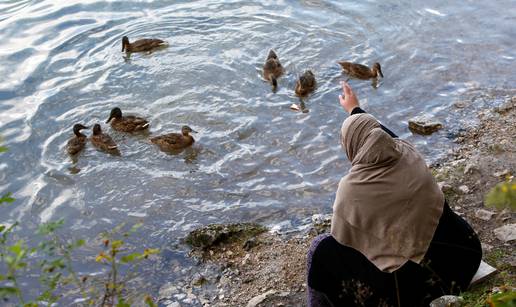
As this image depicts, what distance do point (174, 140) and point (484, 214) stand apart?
14.1 ft

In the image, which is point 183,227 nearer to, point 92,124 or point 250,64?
point 92,124

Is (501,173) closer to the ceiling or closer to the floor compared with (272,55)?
closer to the floor

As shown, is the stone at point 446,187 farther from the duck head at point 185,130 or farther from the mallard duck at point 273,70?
the mallard duck at point 273,70

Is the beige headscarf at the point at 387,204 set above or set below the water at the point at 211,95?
above

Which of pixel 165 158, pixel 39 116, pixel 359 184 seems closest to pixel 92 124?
pixel 39 116

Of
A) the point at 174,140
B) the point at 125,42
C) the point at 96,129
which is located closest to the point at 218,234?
the point at 174,140

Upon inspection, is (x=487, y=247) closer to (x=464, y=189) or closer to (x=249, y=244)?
(x=464, y=189)

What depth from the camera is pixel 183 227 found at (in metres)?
7.94

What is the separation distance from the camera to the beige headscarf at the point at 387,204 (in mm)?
5344

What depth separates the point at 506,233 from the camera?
6.45m

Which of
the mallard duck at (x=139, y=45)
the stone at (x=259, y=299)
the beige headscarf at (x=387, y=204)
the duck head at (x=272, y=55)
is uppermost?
the beige headscarf at (x=387, y=204)

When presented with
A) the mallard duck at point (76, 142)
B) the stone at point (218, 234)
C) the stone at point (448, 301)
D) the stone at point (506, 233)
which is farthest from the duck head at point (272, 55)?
the stone at point (448, 301)

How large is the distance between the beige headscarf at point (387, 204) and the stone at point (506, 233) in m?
1.33

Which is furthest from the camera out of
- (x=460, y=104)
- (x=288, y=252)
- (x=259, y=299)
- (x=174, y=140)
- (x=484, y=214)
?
(x=460, y=104)
